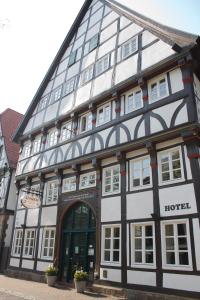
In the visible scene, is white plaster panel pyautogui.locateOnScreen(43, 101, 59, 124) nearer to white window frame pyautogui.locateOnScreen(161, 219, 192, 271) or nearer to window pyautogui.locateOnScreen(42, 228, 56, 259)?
window pyautogui.locateOnScreen(42, 228, 56, 259)

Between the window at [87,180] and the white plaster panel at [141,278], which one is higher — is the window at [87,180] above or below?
above

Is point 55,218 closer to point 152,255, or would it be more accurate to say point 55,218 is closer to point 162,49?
point 152,255

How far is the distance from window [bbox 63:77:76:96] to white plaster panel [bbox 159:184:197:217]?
9452mm

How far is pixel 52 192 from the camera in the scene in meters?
15.9

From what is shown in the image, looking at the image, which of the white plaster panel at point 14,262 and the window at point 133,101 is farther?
the white plaster panel at point 14,262

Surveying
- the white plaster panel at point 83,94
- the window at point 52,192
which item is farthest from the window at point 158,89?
the window at point 52,192

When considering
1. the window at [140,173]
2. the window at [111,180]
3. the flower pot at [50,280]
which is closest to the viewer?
the window at [140,173]

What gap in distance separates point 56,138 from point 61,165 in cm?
239

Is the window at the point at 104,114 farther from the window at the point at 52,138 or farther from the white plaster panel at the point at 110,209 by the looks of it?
the white plaster panel at the point at 110,209

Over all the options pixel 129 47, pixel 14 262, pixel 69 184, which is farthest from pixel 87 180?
pixel 14 262

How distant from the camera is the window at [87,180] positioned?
44.7ft

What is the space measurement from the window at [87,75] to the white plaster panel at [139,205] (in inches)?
306

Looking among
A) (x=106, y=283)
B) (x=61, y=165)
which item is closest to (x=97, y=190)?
(x=61, y=165)

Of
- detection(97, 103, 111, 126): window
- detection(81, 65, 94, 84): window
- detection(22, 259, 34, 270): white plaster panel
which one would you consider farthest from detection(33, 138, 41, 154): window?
detection(22, 259, 34, 270): white plaster panel
